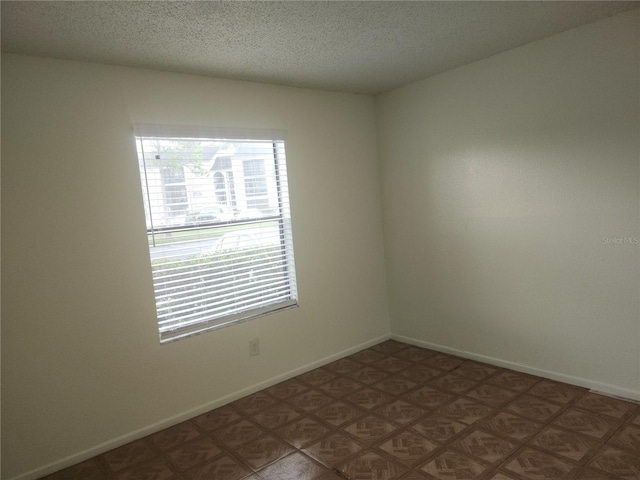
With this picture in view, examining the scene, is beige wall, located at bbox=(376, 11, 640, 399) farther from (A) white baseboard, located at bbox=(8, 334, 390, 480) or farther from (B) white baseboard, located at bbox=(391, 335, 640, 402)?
(A) white baseboard, located at bbox=(8, 334, 390, 480)

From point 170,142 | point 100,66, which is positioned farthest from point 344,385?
point 100,66

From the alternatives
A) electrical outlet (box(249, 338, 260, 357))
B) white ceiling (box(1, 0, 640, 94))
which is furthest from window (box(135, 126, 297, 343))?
white ceiling (box(1, 0, 640, 94))

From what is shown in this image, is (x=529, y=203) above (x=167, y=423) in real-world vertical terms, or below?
above

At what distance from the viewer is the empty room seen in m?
2.47

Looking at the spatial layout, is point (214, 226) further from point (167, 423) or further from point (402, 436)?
point (402, 436)

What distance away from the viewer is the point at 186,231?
3.14 metres

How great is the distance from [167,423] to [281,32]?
261 cm

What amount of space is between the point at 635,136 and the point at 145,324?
3319 millimetres

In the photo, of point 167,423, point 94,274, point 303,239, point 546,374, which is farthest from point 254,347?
point 546,374

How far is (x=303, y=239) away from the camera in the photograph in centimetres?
375

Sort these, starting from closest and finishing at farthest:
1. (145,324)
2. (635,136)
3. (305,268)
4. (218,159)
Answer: (635,136)
(145,324)
(218,159)
(305,268)

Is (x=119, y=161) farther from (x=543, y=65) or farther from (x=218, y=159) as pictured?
(x=543, y=65)

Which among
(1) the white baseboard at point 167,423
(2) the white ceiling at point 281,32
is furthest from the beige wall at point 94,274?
(2) the white ceiling at point 281,32

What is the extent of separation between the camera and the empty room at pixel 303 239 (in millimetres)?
2475
